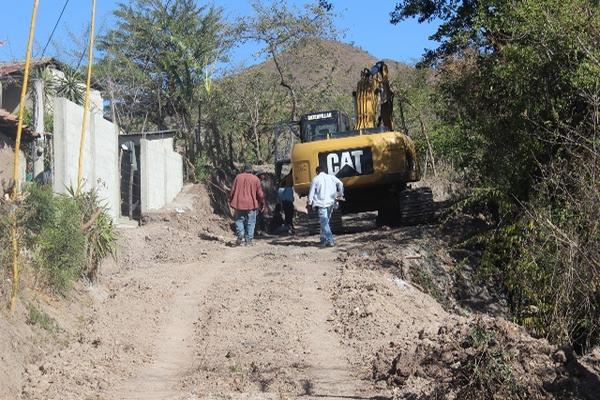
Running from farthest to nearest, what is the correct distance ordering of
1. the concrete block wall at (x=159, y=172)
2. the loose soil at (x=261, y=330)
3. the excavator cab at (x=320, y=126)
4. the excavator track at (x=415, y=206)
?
the concrete block wall at (x=159, y=172) → the excavator cab at (x=320, y=126) → the excavator track at (x=415, y=206) → the loose soil at (x=261, y=330)

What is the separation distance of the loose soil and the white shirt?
0.93 meters

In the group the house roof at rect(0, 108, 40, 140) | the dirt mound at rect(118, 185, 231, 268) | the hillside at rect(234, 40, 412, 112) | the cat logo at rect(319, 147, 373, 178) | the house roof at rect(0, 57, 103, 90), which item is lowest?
the dirt mound at rect(118, 185, 231, 268)

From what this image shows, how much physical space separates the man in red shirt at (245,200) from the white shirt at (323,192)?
1545mm

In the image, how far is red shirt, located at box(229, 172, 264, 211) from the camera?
19.3m

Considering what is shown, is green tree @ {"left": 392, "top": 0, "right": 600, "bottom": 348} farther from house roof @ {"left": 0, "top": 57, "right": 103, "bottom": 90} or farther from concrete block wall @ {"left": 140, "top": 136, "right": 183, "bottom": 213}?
house roof @ {"left": 0, "top": 57, "right": 103, "bottom": 90}

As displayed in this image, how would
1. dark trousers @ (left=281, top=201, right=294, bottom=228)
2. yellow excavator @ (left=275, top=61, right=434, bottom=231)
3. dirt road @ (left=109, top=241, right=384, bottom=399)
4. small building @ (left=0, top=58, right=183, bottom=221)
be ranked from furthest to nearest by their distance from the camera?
dark trousers @ (left=281, top=201, right=294, bottom=228)
yellow excavator @ (left=275, top=61, right=434, bottom=231)
small building @ (left=0, top=58, right=183, bottom=221)
dirt road @ (left=109, top=241, right=384, bottom=399)

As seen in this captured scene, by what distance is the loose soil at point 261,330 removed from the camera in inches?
357

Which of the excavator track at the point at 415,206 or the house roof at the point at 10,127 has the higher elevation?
the house roof at the point at 10,127

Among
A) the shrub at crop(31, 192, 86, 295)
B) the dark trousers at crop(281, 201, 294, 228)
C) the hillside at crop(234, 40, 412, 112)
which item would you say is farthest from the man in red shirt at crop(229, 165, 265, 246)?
the hillside at crop(234, 40, 412, 112)

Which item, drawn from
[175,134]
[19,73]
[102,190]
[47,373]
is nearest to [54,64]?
[19,73]

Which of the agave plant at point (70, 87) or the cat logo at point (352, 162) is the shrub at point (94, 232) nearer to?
the cat logo at point (352, 162)

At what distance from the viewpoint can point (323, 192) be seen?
18.3 m

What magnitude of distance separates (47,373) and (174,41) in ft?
76.9

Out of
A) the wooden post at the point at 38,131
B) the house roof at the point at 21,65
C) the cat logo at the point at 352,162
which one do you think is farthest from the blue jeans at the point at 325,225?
the house roof at the point at 21,65
